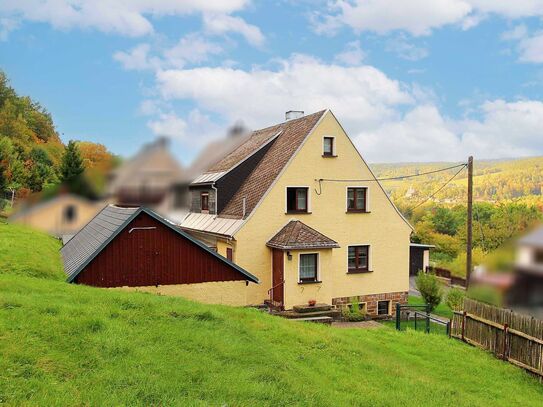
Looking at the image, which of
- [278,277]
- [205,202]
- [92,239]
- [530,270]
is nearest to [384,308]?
[278,277]

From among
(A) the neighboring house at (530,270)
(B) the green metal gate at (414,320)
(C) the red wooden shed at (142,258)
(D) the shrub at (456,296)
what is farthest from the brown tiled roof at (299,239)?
(A) the neighboring house at (530,270)

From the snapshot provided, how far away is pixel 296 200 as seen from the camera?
78.1 ft

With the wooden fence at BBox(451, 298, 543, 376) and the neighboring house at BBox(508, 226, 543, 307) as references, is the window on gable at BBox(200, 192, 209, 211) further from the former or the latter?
the neighboring house at BBox(508, 226, 543, 307)

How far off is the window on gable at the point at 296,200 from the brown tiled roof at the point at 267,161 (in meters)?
1.21

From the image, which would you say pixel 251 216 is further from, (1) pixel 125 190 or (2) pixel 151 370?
(1) pixel 125 190

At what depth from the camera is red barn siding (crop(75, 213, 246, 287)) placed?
14758 mm

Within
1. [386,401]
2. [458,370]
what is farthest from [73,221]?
[458,370]

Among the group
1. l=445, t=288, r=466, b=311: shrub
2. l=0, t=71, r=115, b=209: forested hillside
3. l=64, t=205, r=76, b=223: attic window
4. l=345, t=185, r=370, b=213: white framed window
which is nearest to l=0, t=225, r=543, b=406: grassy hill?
l=0, t=71, r=115, b=209: forested hillside

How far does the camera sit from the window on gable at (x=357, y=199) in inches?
980

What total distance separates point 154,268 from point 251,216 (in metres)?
7.83

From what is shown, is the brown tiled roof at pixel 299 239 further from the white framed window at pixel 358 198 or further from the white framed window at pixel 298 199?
the white framed window at pixel 358 198

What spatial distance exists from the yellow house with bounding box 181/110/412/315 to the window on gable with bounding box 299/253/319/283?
5 centimetres

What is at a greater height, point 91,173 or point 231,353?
point 91,173

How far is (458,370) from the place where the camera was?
1205 centimetres
